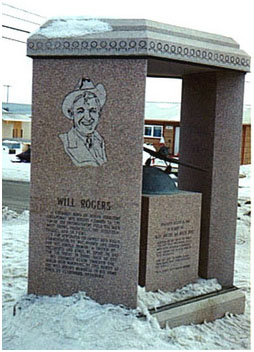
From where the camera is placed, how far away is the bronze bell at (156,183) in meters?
5.14

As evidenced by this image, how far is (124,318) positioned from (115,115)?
170 centimetres

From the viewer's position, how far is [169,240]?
503cm

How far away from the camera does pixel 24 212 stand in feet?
35.3

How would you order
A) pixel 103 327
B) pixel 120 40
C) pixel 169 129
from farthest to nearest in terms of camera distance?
1. pixel 169 129
2. pixel 120 40
3. pixel 103 327

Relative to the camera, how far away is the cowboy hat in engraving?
458 cm

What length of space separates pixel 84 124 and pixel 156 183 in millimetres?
996

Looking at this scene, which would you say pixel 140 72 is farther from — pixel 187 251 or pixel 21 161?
pixel 21 161

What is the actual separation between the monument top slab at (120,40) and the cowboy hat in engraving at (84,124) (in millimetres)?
310

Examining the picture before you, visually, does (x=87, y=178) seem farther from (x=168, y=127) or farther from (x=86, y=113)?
(x=168, y=127)

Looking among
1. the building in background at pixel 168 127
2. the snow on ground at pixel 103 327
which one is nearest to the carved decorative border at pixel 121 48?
the snow on ground at pixel 103 327

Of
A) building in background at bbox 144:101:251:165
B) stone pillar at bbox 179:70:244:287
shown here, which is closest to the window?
building in background at bbox 144:101:251:165

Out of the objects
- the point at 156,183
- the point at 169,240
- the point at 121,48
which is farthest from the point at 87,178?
the point at 121,48

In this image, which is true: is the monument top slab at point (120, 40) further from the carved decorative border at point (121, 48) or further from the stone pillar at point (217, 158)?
the stone pillar at point (217, 158)

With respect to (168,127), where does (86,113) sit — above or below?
below
